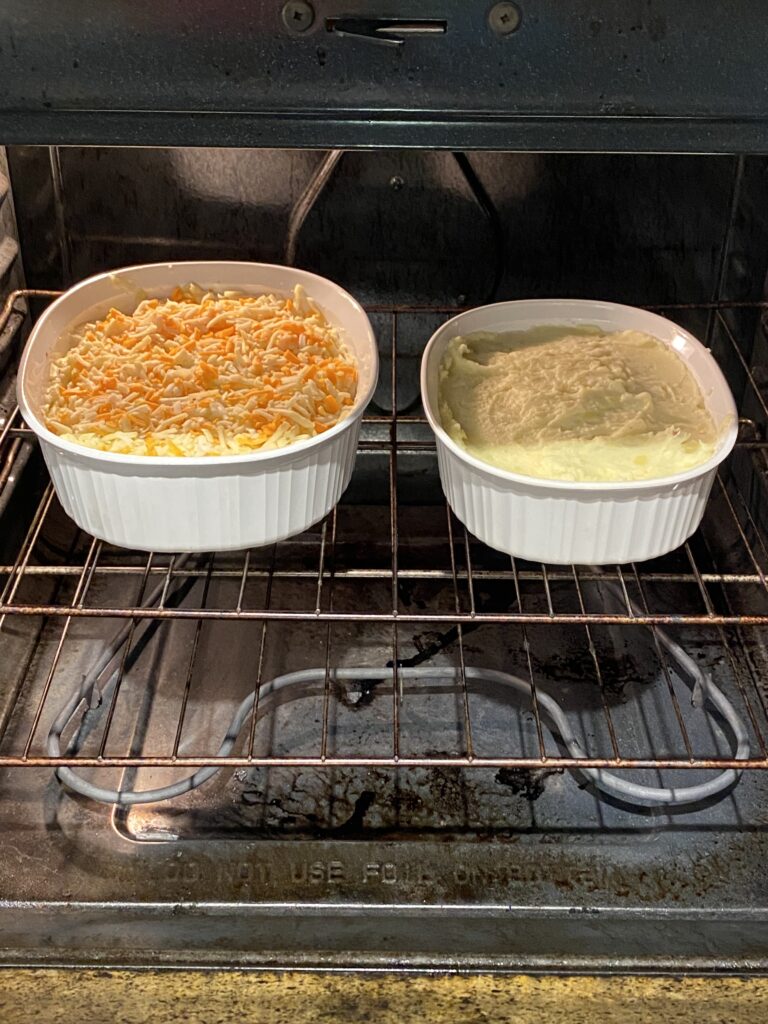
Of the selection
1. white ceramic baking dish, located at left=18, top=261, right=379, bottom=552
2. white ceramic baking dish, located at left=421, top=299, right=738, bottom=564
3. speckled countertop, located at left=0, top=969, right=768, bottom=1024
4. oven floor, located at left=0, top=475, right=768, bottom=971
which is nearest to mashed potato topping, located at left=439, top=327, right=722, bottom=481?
white ceramic baking dish, located at left=421, top=299, right=738, bottom=564

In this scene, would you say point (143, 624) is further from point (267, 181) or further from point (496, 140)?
point (496, 140)

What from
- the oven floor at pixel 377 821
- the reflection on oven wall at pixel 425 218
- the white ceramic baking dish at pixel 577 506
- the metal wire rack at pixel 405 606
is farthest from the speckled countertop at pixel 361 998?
the reflection on oven wall at pixel 425 218

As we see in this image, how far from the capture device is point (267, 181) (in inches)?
50.6

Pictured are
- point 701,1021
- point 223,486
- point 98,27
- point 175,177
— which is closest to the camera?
point 98,27

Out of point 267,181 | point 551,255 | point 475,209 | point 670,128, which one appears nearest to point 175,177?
point 267,181

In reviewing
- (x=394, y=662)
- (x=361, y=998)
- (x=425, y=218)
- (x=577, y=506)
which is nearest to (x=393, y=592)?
(x=394, y=662)

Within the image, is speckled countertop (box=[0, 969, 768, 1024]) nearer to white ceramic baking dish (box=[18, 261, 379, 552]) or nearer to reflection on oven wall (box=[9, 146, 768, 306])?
white ceramic baking dish (box=[18, 261, 379, 552])

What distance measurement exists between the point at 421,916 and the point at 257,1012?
0.20 metres

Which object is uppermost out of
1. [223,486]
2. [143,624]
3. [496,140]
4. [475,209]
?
[496,140]

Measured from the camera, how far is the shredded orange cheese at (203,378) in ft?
3.33

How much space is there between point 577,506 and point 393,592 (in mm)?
222

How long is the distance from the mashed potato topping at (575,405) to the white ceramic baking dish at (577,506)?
24 millimetres

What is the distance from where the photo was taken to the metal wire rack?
119cm

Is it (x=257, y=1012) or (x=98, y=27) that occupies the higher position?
(x=98, y=27)
